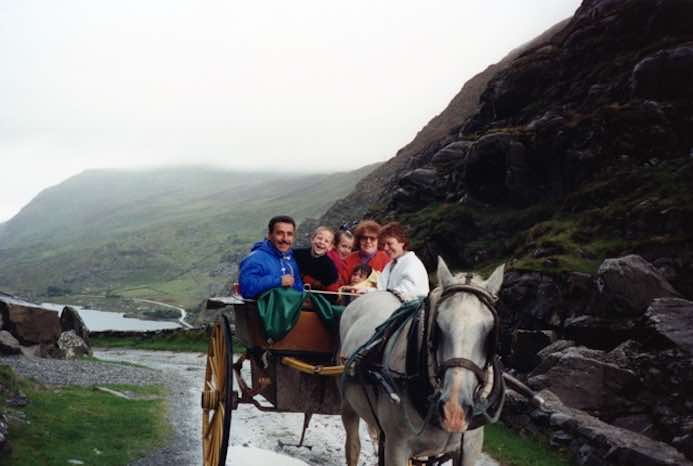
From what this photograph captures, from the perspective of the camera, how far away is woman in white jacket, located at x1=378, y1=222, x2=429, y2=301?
7297 millimetres

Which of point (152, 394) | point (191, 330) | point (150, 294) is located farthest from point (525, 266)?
point (150, 294)

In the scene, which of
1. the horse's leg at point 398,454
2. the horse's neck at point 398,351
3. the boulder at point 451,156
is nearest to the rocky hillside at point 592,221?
the boulder at point 451,156

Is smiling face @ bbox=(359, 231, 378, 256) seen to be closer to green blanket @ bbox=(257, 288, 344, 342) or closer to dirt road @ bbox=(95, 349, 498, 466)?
green blanket @ bbox=(257, 288, 344, 342)

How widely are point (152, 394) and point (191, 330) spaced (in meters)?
24.5

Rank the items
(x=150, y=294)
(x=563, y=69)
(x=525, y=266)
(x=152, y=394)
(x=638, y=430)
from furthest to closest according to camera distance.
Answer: (x=150, y=294) < (x=563, y=69) < (x=525, y=266) < (x=152, y=394) < (x=638, y=430)

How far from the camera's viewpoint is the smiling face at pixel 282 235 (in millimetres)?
8016

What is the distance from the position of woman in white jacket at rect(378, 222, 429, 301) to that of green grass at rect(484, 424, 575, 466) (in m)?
6.64

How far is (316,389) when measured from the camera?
792cm

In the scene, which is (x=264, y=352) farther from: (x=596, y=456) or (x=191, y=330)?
(x=191, y=330)

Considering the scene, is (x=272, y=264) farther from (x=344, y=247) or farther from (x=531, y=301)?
(x=531, y=301)

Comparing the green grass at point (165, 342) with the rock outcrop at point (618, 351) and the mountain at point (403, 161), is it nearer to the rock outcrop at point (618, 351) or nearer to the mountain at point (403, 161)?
the rock outcrop at point (618, 351)

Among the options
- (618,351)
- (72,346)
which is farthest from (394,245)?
(72,346)

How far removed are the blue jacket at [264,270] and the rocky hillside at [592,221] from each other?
3.52m

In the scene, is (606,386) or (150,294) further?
(150,294)
